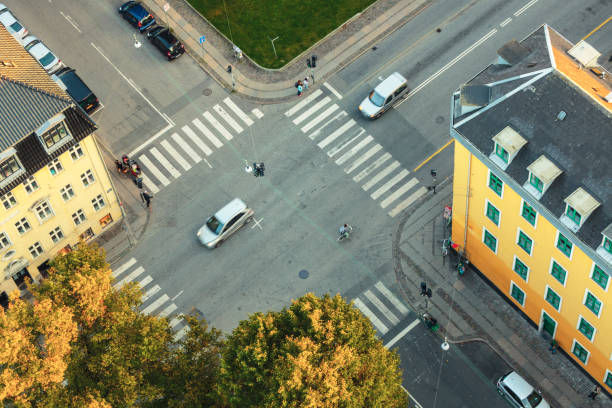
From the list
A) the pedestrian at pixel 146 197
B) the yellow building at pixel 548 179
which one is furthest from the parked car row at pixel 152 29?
the yellow building at pixel 548 179

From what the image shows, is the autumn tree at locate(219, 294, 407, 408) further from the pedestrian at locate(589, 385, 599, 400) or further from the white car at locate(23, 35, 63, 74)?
the white car at locate(23, 35, 63, 74)

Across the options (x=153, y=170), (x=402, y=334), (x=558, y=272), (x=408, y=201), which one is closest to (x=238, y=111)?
(x=153, y=170)

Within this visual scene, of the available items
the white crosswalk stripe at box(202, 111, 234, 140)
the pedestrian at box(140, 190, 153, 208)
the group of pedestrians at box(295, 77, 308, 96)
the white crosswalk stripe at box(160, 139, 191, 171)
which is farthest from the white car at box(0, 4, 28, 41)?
the group of pedestrians at box(295, 77, 308, 96)

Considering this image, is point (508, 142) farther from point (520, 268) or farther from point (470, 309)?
point (470, 309)

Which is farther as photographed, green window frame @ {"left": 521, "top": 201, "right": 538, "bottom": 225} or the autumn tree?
green window frame @ {"left": 521, "top": 201, "right": 538, "bottom": 225}

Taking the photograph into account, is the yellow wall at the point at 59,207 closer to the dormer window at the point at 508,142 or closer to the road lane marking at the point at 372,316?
the road lane marking at the point at 372,316
